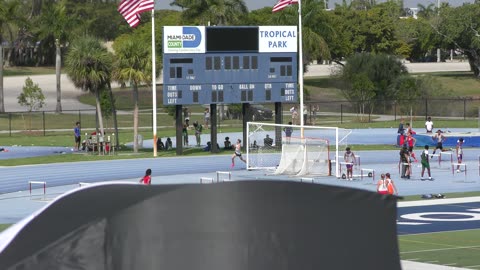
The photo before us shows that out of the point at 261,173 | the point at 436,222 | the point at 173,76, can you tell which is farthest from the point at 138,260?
the point at 173,76

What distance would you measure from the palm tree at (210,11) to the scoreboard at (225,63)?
25.2 meters

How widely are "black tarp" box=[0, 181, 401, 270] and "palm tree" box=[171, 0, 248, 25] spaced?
63864mm

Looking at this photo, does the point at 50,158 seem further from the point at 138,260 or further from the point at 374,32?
the point at 374,32

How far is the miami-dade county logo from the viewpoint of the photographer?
43.3m

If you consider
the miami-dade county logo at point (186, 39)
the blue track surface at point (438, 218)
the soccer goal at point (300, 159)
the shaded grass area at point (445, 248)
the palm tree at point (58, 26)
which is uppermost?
the palm tree at point (58, 26)

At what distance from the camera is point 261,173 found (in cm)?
3894

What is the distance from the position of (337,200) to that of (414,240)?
18.2 metres

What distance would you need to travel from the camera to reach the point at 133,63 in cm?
4656

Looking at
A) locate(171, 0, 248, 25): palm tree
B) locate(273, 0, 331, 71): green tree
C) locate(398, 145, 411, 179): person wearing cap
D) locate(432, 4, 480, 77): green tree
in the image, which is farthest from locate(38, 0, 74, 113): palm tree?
locate(398, 145, 411, 179): person wearing cap

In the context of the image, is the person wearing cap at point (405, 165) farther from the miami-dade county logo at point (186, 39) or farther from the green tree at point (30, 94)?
the green tree at point (30, 94)

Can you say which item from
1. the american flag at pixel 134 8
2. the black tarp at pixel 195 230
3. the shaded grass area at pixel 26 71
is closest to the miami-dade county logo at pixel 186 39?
the american flag at pixel 134 8

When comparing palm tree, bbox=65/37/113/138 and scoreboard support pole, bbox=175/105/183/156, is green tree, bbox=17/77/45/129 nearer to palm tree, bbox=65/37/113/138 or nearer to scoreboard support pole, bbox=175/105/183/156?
palm tree, bbox=65/37/113/138

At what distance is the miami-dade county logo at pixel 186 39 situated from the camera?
142 feet

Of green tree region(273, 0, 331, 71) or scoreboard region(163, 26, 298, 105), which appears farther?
green tree region(273, 0, 331, 71)
